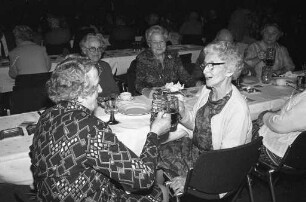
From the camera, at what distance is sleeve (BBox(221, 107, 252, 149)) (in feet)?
6.52

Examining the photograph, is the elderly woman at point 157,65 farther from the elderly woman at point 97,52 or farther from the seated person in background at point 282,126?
the seated person in background at point 282,126

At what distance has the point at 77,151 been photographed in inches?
52.4

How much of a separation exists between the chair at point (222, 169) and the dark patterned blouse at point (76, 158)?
0.41 meters

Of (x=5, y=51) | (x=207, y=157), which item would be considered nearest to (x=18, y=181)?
(x=207, y=157)

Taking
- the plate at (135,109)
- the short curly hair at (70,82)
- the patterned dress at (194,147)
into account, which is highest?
the short curly hair at (70,82)

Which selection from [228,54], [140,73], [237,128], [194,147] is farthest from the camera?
[140,73]

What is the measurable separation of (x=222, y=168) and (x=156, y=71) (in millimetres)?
1963

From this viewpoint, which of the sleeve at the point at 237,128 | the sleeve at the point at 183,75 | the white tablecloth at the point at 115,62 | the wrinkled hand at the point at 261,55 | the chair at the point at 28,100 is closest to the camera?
the sleeve at the point at 237,128

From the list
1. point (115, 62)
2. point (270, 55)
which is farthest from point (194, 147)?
point (115, 62)

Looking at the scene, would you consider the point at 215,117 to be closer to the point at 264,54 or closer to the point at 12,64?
the point at 264,54

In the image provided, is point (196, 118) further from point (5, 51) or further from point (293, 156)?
point (5, 51)

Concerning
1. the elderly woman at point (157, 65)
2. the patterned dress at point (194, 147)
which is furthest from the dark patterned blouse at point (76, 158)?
the elderly woman at point (157, 65)

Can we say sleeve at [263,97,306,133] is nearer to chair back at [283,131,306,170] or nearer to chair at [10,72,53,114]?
chair back at [283,131,306,170]

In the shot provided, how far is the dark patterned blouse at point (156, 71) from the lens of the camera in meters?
3.47
